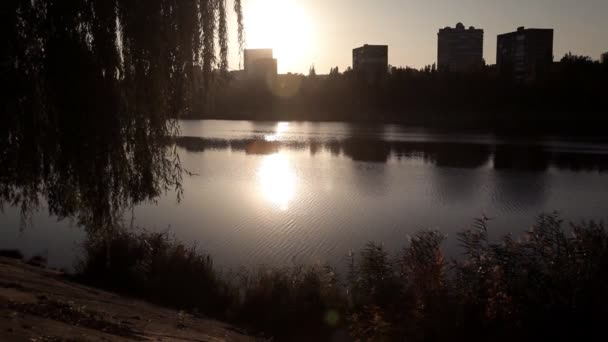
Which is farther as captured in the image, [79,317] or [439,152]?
[439,152]

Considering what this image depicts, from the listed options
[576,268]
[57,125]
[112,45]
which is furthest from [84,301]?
[576,268]

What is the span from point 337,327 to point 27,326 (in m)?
3.93

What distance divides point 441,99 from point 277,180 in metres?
43.1

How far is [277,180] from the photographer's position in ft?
59.5

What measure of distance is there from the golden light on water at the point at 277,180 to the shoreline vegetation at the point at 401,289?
5.94 m

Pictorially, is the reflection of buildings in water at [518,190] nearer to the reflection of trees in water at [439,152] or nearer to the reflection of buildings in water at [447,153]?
the reflection of trees in water at [439,152]

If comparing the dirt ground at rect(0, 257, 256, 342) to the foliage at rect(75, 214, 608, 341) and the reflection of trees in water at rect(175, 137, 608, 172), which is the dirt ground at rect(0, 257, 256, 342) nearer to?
the foliage at rect(75, 214, 608, 341)

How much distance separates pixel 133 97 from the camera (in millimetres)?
4270

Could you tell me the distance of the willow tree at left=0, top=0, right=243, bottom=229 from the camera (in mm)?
3771

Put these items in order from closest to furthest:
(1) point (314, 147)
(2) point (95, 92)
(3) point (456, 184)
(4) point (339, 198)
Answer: (2) point (95, 92)
(4) point (339, 198)
(3) point (456, 184)
(1) point (314, 147)

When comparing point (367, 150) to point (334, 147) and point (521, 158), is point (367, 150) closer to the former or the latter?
point (334, 147)

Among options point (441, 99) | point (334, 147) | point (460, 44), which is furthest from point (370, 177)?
point (460, 44)

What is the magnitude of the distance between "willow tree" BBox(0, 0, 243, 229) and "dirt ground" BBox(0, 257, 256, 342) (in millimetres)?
752

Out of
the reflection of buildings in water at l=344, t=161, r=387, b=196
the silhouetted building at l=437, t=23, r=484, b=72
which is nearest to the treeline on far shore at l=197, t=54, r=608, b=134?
the reflection of buildings in water at l=344, t=161, r=387, b=196
